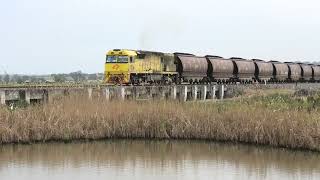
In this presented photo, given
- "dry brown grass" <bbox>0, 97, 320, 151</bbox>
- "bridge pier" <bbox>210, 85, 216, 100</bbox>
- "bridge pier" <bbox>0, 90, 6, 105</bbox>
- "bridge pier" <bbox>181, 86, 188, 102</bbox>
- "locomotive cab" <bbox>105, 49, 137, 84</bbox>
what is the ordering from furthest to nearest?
1. "bridge pier" <bbox>210, 85, 216, 100</bbox>
2. "locomotive cab" <bbox>105, 49, 137, 84</bbox>
3. "bridge pier" <bbox>181, 86, 188, 102</bbox>
4. "bridge pier" <bbox>0, 90, 6, 105</bbox>
5. "dry brown grass" <bbox>0, 97, 320, 151</bbox>

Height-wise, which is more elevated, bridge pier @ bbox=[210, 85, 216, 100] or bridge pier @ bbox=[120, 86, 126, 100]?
bridge pier @ bbox=[120, 86, 126, 100]

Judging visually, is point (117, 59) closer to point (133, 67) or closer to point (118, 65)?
point (118, 65)

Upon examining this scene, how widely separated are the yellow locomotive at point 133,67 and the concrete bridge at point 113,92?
3625 mm

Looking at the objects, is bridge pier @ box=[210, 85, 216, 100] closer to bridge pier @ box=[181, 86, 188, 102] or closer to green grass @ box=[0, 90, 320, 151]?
bridge pier @ box=[181, 86, 188, 102]

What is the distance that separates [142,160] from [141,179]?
147 inches

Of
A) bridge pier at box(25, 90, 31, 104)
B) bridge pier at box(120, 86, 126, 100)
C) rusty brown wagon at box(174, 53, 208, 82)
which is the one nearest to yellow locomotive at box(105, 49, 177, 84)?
rusty brown wagon at box(174, 53, 208, 82)

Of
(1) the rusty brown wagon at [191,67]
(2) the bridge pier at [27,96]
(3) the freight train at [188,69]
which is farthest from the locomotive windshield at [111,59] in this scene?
(2) the bridge pier at [27,96]

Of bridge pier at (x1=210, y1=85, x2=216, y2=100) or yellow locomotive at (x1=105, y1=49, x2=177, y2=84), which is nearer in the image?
yellow locomotive at (x1=105, y1=49, x2=177, y2=84)

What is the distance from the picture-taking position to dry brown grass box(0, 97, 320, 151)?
2200 cm

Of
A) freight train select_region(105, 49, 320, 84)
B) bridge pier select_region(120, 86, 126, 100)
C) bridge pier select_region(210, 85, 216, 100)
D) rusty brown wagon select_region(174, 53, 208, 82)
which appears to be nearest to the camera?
bridge pier select_region(120, 86, 126, 100)

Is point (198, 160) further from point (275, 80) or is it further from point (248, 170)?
point (275, 80)

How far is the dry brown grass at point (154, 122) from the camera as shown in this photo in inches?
866

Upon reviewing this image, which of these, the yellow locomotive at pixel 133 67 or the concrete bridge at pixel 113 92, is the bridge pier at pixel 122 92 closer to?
the concrete bridge at pixel 113 92

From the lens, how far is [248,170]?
62.3 feet
